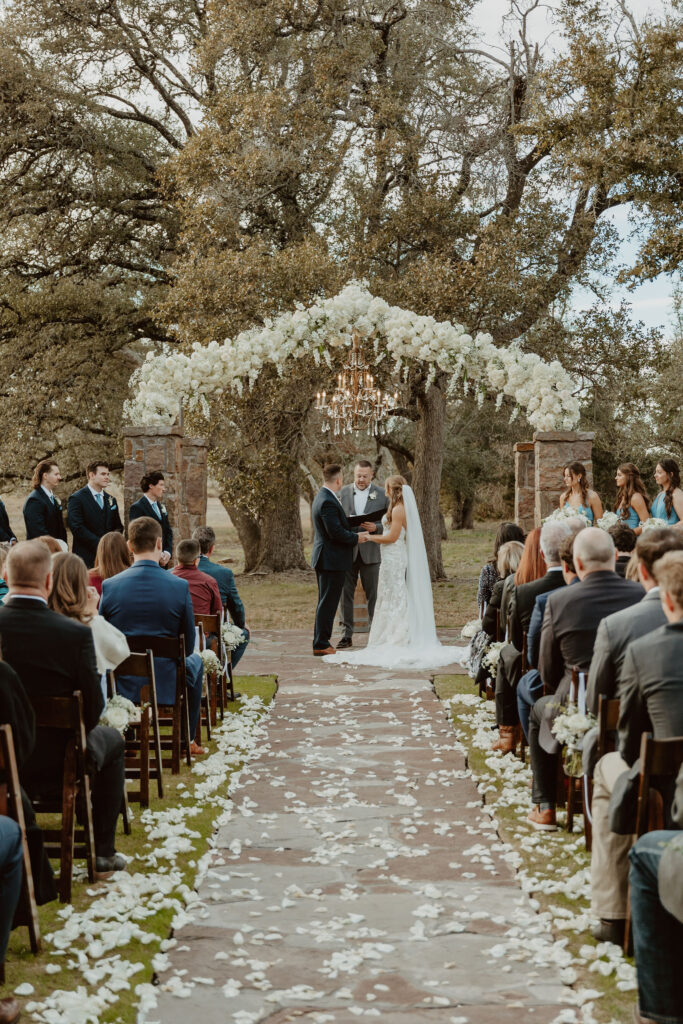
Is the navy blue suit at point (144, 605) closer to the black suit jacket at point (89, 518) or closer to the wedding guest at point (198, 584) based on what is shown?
the wedding guest at point (198, 584)

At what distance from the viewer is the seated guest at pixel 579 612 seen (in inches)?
189

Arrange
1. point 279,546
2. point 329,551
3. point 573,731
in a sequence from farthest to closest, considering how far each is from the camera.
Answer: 1. point 279,546
2. point 329,551
3. point 573,731

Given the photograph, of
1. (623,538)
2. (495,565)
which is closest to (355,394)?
(495,565)

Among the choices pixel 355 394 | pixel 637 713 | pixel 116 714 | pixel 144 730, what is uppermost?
pixel 355 394

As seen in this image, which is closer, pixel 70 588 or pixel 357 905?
pixel 357 905

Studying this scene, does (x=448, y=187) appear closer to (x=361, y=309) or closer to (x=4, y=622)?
(x=361, y=309)

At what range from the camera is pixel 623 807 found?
3.61 meters

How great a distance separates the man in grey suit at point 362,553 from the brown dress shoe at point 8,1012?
8.60 metres

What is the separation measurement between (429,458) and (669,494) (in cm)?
797

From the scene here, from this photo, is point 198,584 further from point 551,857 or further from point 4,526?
point 551,857

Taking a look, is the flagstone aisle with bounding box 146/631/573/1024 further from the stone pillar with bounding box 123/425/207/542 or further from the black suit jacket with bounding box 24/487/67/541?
the stone pillar with bounding box 123/425/207/542

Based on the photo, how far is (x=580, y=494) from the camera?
30.5 ft

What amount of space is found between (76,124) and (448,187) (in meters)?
6.41

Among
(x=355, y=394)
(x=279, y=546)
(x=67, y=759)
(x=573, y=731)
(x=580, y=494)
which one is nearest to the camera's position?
(x=67, y=759)
